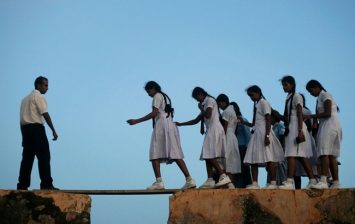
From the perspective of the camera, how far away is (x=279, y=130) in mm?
9672

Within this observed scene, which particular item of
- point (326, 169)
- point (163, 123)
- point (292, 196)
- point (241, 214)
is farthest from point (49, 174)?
point (326, 169)

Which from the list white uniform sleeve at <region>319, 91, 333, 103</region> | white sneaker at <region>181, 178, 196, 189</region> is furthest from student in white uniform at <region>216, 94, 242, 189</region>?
white uniform sleeve at <region>319, 91, 333, 103</region>

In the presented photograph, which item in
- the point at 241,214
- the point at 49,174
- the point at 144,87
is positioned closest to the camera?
the point at 241,214

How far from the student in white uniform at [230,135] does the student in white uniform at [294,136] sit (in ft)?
3.44

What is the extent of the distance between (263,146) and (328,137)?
1062 millimetres

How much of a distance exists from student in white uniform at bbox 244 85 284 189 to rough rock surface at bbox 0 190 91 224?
9.64ft

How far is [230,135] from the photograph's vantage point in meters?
9.34

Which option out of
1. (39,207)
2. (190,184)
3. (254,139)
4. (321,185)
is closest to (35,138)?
(39,207)

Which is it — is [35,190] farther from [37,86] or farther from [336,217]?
[336,217]

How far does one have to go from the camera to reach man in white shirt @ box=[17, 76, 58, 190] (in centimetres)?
858

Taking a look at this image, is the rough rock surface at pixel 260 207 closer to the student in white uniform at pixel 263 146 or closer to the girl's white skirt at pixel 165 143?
the student in white uniform at pixel 263 146

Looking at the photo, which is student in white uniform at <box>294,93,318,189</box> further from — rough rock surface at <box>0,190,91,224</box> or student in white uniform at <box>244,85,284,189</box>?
rough rock surface at <box>0,190,91,224</box>

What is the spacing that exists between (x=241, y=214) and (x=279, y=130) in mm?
2248

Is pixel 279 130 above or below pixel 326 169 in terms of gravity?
above
